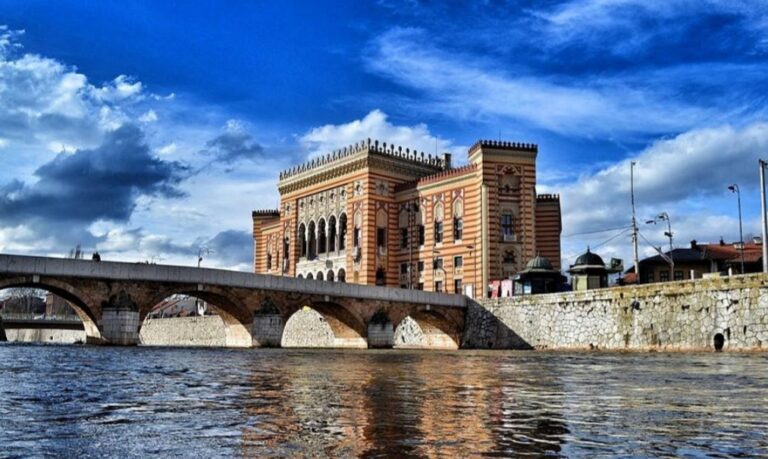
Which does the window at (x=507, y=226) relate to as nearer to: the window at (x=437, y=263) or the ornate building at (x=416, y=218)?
the ornate building at (x=416, y=218)

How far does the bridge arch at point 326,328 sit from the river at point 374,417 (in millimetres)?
29629

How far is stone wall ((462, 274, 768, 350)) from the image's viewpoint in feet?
110

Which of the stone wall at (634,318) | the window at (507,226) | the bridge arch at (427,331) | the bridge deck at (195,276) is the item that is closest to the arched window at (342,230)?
the bridge arch at (427,331)

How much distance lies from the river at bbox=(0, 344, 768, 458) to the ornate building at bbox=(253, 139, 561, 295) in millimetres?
39373

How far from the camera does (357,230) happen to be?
60094 mm

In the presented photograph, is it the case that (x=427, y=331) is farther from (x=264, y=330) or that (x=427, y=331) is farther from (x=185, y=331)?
(x=185, y=331)

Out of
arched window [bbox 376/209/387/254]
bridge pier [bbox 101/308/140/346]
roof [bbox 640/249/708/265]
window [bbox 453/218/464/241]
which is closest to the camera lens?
bridge pier [bbox 101/308/140/346]

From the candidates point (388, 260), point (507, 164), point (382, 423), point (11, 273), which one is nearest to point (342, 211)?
point (388, 260)

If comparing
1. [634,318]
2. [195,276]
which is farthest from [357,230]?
[634,318]

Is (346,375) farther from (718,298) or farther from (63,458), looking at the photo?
(718,298)

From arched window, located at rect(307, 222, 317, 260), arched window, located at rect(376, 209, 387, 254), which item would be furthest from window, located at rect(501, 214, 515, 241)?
arched window, located at rect(307, 222, 317, 260)

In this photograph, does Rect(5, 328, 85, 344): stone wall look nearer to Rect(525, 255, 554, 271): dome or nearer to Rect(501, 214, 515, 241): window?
Rect(501, 214, 515, 241): window

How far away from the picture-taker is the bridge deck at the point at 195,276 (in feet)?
106

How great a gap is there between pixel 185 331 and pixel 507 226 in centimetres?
3645
